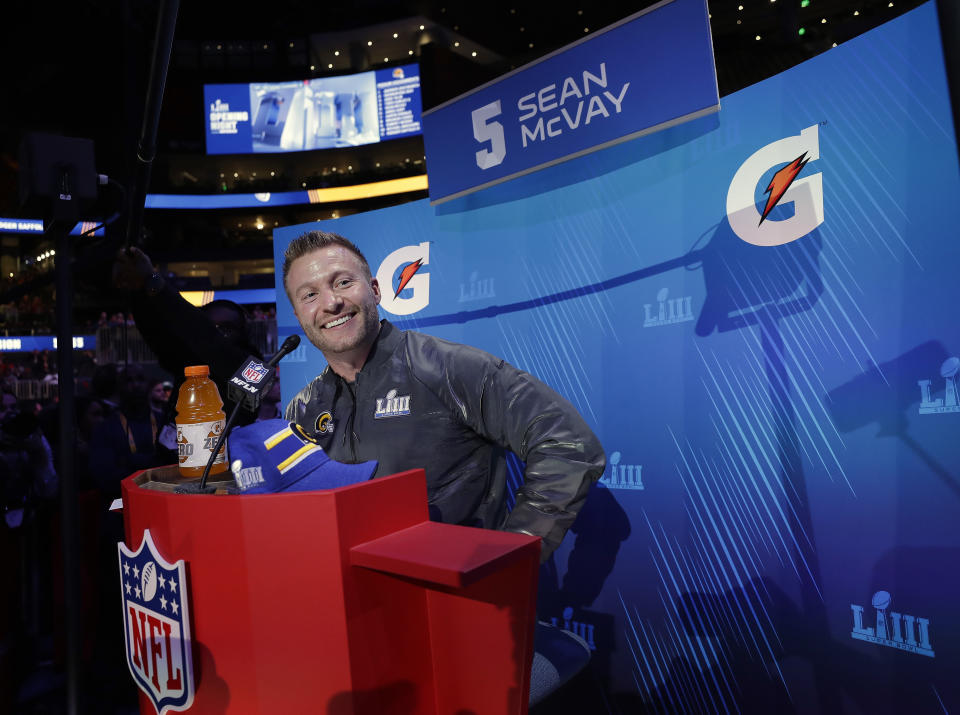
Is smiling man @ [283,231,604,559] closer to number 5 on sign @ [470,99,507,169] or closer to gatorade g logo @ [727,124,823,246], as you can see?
number 5 on sign @ [470,99,507,169]

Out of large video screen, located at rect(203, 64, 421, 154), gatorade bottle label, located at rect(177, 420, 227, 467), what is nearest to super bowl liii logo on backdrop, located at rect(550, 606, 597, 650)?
gatorade bottle label, located at rect(177, 420, 227, 467)

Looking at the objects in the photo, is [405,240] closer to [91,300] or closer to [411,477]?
[411,477]

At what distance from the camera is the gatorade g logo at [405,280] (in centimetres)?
336

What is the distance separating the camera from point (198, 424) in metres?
1.27

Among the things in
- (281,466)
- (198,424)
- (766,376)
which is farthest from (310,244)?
(766,376)

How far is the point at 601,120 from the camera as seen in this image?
7.31 feet

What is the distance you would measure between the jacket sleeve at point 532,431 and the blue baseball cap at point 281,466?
62 centimetres

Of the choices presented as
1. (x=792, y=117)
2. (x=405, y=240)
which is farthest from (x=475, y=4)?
(x=792, y=117)

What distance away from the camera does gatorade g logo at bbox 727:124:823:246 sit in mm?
2008

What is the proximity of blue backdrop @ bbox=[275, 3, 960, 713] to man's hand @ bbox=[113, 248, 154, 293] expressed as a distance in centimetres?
155

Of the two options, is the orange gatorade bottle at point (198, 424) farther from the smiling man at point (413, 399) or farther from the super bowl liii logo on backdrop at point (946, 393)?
the super bowl liii logo on backdrop at point (946, 393)

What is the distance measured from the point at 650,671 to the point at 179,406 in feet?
7.14

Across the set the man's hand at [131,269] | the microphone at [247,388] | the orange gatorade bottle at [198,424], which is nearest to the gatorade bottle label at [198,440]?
the orange gatorade bottle at [198,424]

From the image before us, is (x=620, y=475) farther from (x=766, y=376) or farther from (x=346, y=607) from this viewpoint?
(x=346, y=607)
